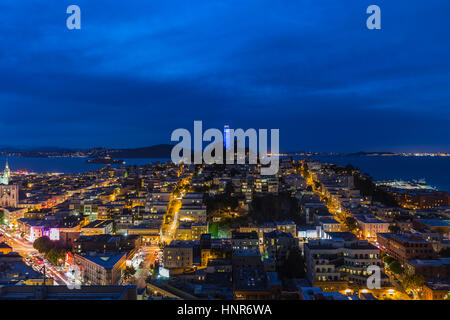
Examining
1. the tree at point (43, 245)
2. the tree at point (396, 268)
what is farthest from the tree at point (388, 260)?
the tree at point (43, 245)

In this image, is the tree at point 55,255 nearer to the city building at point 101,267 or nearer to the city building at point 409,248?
the city building at point 101,267

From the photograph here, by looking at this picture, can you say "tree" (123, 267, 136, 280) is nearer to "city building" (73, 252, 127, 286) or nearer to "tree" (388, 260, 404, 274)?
"city building" (73, 252, 127, 286)

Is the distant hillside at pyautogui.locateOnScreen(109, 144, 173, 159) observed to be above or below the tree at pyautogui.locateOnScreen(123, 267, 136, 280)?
above

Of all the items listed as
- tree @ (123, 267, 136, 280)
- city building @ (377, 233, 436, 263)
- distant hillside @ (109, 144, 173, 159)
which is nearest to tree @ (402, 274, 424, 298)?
city building @ (377, 233, 436, 263)

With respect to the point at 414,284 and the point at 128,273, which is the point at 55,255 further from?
the point at 414,284

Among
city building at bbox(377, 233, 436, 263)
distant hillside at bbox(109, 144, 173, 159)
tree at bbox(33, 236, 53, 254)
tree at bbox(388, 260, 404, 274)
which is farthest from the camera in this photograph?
distant hillside at bbox(109, 144, 173, 159)

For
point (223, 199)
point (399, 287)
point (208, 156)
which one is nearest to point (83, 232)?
point (223, 199)
